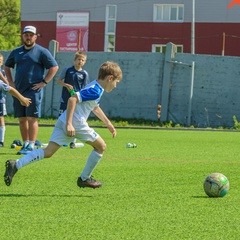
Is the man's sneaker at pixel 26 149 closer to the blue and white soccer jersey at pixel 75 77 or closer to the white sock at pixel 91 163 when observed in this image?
the blue and white soccer jersey at pixel 75 77

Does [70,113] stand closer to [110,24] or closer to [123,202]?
[123,202]

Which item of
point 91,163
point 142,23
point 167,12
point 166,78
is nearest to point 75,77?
point 91,163

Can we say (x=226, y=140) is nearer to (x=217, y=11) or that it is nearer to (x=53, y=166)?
(x=53, y=166)

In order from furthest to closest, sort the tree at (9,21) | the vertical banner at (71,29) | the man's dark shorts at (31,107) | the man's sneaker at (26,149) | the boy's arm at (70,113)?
1. the tree at (9,21)
2. the vertical banner at (71,29)
3. the man's dark shorts at (31,107)
4. the man's sneaker at (26,149)
5. the boy's arm at (70,113)

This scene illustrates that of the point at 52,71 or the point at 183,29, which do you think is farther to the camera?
the point at 183,29

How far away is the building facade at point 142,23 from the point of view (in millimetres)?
53500

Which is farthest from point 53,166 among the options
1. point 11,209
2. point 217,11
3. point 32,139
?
point 217,11

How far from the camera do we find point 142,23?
5578cm

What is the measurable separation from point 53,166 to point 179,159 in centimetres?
256

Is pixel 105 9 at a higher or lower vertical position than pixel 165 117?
higher

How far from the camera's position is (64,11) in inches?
2302

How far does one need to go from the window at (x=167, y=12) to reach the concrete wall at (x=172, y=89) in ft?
86.0

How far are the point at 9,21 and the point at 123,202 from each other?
6598cm

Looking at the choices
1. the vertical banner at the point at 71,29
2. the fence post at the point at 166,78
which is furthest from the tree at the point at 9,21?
the fence post at the point at 166,78
